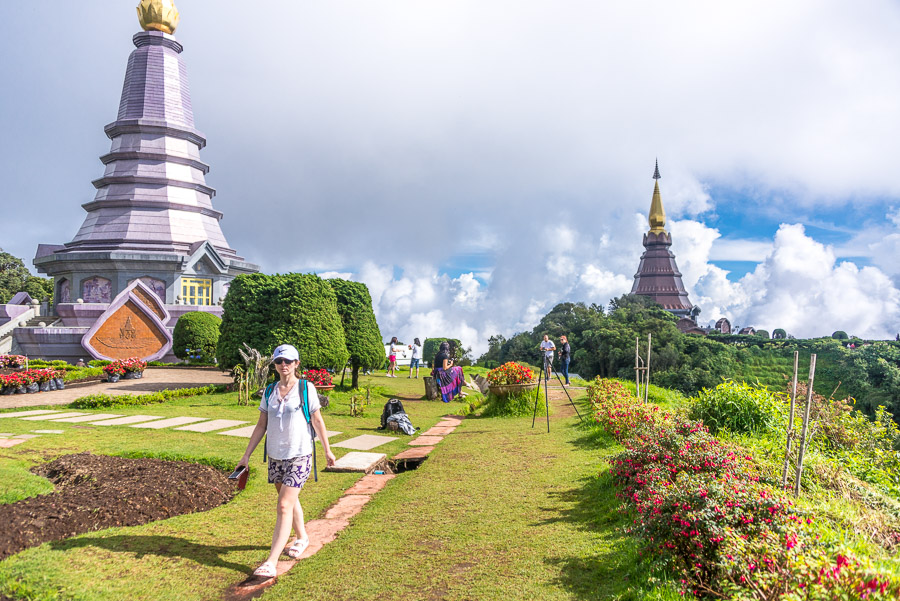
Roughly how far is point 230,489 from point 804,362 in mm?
47207

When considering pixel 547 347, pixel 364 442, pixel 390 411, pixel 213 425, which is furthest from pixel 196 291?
pixel 364 442

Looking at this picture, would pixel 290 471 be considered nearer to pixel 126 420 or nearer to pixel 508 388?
pixel 126 420

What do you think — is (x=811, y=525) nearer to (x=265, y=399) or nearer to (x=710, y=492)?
(x=710, y=492)

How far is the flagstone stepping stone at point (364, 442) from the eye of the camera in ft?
29.4

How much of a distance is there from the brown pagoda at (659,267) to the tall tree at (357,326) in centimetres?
5079

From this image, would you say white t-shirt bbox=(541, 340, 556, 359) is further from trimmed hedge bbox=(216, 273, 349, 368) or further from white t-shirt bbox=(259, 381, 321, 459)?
white t-shirt bbox=(259, 381, 321, 459)

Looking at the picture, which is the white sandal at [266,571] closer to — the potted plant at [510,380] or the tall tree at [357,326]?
the potted plant at [510,380]

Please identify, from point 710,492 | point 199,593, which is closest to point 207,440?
point 199,593

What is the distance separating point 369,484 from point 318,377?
7.76 metres

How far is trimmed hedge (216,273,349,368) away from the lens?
14906 mm

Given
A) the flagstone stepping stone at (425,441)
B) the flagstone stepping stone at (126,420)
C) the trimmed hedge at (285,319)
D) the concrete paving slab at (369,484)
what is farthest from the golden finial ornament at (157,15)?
the concrete paving slab at (369,484)

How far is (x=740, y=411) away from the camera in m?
8.23

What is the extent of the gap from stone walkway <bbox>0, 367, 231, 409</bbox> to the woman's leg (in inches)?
462

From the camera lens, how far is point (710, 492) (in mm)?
3738
